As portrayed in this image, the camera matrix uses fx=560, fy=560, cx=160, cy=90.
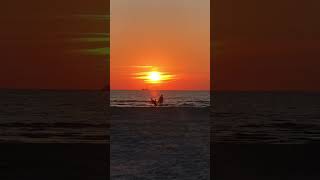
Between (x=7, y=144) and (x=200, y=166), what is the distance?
13449 mm

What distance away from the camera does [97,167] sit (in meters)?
23.0

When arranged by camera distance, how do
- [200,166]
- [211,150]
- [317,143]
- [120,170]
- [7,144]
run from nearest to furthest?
[120,170] → [200,166] → [211,150] → [7,144] → [317,143]

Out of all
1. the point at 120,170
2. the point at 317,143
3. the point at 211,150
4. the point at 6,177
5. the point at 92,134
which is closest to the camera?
the point at 6,177

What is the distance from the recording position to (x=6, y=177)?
1997 cm

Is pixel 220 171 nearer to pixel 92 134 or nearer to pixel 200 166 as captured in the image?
pixel 200 166

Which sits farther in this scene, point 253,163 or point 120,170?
point 253,163

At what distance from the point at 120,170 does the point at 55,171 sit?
2.59 metres

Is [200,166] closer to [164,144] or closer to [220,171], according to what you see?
[220,171]

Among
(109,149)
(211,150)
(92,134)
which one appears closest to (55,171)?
(109,149)

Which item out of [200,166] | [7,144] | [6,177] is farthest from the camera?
[7,144]

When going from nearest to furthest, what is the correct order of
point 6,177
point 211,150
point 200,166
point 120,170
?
1. point 6,177
2. point 120,170
3. point 200,166
4. point 211,150

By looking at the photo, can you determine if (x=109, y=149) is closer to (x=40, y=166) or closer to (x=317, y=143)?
(x=40, y=166)

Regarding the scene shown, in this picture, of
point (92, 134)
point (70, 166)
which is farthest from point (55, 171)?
point (92, 134)

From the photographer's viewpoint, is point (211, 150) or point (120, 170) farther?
point (211, 150)
